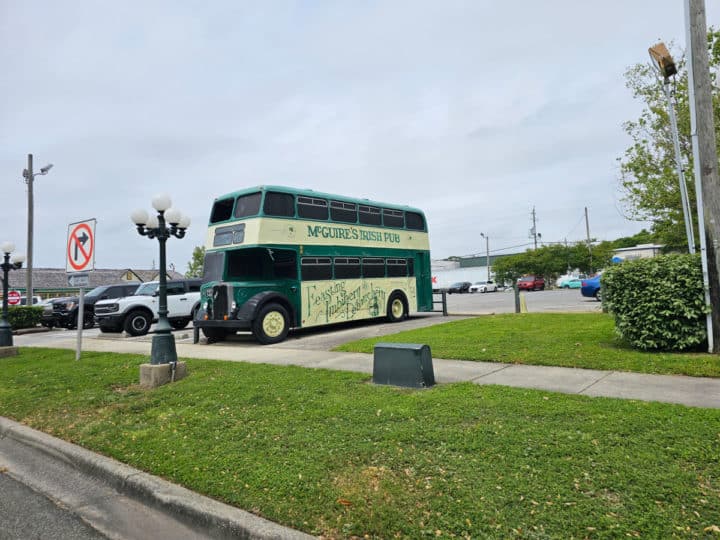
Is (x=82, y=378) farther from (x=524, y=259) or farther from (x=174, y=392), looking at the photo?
(x=524, y=259)

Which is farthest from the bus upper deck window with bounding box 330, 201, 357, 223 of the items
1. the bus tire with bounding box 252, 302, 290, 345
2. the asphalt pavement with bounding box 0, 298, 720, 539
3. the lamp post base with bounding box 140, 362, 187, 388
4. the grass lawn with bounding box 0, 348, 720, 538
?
the grass lawn with bounding box 0, 348, 720, 538

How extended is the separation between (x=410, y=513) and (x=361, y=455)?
0.96 m

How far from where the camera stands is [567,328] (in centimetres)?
1086

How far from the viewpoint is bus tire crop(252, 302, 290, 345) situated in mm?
12031

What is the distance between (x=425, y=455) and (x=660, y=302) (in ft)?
18.5

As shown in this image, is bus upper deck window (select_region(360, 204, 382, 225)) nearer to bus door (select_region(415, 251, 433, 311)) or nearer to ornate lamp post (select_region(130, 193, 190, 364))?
bus door (select_region(415, 251, 433, 311))

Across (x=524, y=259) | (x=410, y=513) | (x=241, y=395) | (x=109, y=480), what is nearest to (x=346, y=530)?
(x=410, y=513)

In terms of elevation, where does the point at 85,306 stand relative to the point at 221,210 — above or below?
below

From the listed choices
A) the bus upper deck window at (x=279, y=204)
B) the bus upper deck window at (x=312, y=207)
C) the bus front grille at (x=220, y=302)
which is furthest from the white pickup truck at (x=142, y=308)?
the bus upper deck window at (x=312, y=207)

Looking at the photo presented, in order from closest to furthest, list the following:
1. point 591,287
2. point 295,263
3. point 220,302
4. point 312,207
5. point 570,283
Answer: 1. point 220,302
2. point 295,263
3. point 312,207
4. point 591,287
5. point 570,283

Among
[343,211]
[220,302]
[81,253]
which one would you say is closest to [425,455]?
[220,302]

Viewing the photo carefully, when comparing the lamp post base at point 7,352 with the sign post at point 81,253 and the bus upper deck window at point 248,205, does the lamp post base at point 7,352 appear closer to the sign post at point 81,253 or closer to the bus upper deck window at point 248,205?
the sign post at point 81,253

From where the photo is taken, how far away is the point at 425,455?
3.83 meters

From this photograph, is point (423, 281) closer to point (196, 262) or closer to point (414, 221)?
point (414, 221)
